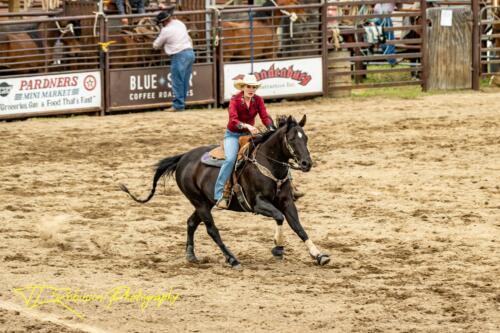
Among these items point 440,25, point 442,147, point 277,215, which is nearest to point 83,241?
point 277,215

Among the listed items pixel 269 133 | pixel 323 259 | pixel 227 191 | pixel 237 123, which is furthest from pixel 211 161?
pixel 323 259

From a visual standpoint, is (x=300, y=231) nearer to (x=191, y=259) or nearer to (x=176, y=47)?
(x=191, y=259)

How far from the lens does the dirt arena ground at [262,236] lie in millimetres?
8414

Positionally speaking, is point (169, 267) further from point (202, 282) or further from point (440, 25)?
point (440, 25)

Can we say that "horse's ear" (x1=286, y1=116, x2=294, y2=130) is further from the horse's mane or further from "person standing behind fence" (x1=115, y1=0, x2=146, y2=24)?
"person standing behind fence" (x1=115, y1=0, x2=146, y2=24)

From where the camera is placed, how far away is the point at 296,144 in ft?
31.4

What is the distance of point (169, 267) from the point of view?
33.0 ft

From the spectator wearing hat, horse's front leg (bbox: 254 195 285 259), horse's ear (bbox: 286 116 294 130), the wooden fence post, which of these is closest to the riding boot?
the spectator wearing hat

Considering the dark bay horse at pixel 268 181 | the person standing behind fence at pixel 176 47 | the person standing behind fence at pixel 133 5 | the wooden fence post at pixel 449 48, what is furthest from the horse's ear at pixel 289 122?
the wooden fence post at pixel 449 48

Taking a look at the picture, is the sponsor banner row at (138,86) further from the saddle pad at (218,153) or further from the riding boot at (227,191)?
the riding boot at (227,191)

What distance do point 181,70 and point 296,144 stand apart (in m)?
10.1

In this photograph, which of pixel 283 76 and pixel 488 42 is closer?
pixel 283 76

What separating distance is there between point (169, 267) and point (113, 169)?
520cm

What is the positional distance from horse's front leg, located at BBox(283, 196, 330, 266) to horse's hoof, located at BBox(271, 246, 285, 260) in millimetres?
365
